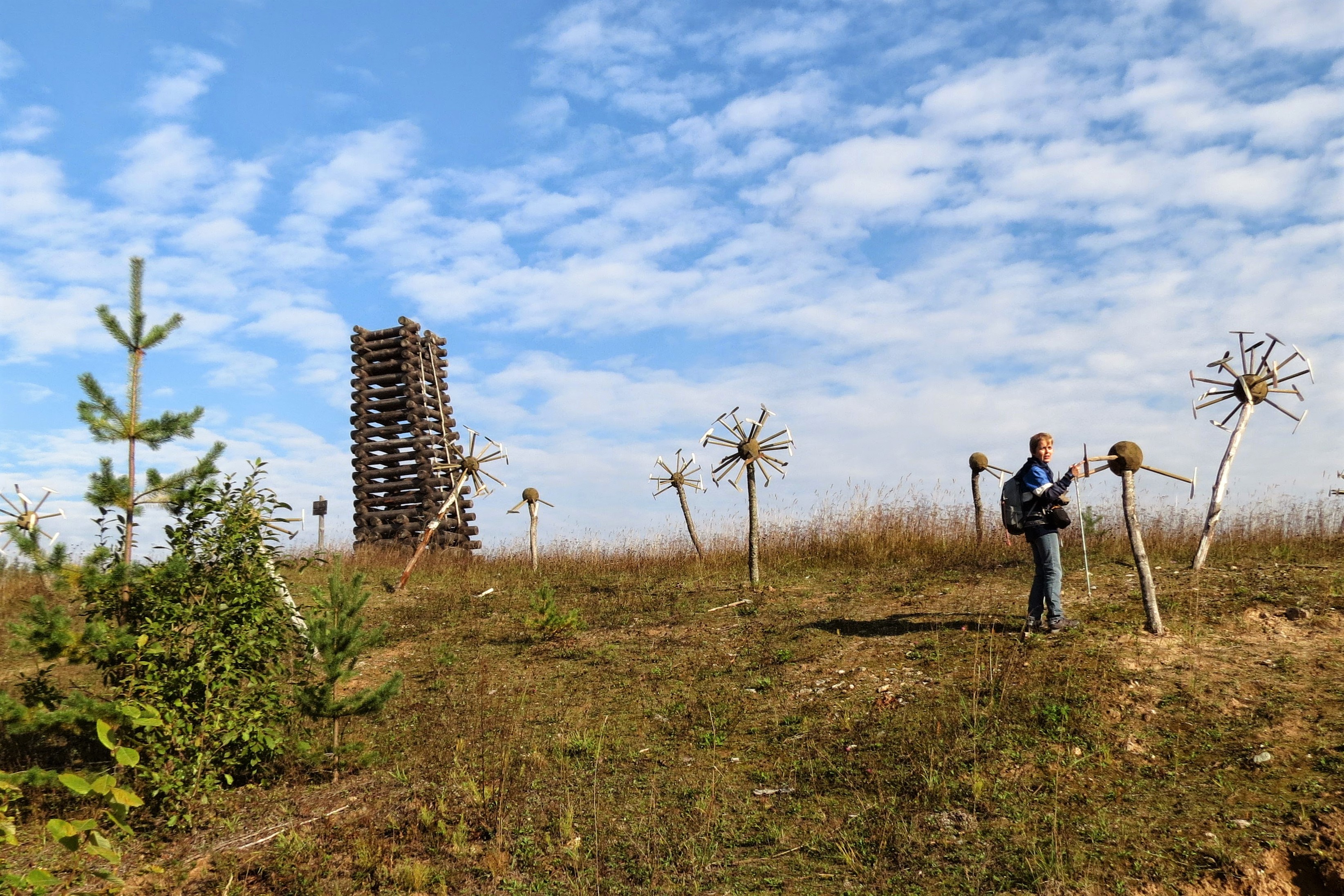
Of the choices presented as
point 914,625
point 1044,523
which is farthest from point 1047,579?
point 914,625

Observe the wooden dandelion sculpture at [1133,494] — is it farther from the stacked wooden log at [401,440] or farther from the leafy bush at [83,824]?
the stacked wooden log at [401,440]

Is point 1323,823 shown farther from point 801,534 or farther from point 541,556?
point 541,556

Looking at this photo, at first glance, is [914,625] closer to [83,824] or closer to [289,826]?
[289,826]

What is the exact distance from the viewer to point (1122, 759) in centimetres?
716

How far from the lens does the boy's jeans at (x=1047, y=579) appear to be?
9.62 m

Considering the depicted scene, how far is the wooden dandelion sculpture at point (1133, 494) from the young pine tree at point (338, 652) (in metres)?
7.55

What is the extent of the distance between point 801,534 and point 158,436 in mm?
12713

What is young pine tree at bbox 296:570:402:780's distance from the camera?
7.32 metres

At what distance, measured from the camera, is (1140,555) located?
9594 millimetres

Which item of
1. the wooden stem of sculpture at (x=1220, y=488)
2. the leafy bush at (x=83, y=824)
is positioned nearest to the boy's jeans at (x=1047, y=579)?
the wooden stem of sculpture at (x=1220, y=488)

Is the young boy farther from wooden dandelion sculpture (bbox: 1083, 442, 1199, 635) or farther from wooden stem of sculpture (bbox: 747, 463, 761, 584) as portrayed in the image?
wooden stem of sculpture (bbox: 747, 463, 761, 584)

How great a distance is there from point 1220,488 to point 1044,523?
494 cm

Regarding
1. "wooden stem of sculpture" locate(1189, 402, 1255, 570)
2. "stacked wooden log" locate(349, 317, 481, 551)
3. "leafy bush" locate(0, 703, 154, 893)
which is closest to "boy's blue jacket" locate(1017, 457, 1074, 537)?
"wooden stem of sculpture" locate(1189, 402, 1255, 570)

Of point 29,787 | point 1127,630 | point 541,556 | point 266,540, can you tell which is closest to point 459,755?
point 266,540
